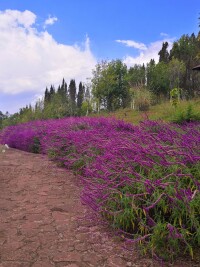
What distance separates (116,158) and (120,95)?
3175 centimetres

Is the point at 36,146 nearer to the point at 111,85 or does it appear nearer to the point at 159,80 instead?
the point at 111,85

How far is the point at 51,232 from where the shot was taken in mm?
3070

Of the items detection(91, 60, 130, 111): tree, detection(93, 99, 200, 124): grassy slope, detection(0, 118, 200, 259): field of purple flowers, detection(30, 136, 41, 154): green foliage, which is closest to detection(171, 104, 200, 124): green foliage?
detection(93, 99, 200, 124): grassy slope

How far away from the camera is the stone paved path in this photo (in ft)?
8.25

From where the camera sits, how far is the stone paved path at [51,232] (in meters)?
2.52

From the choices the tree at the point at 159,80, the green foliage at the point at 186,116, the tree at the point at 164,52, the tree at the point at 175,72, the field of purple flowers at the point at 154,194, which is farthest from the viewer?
the tree at the point at 164,52

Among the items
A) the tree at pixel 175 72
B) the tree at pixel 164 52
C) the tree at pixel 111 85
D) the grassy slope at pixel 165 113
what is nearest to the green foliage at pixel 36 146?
the grassy slope at pixel 165 113

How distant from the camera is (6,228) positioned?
3199mm

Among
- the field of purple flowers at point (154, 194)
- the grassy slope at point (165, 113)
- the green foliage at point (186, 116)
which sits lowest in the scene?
the field of purple flowers at point (154, 194)

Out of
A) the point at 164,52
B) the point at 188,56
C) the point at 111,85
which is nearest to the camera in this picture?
the point at 111,85

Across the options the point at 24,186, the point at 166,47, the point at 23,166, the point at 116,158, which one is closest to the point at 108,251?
the point at 116,158

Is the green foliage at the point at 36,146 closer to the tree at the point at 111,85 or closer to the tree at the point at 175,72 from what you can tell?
the tree at the point at 111,85

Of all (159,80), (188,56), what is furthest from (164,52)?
(159,80)

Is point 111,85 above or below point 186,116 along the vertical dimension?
above
